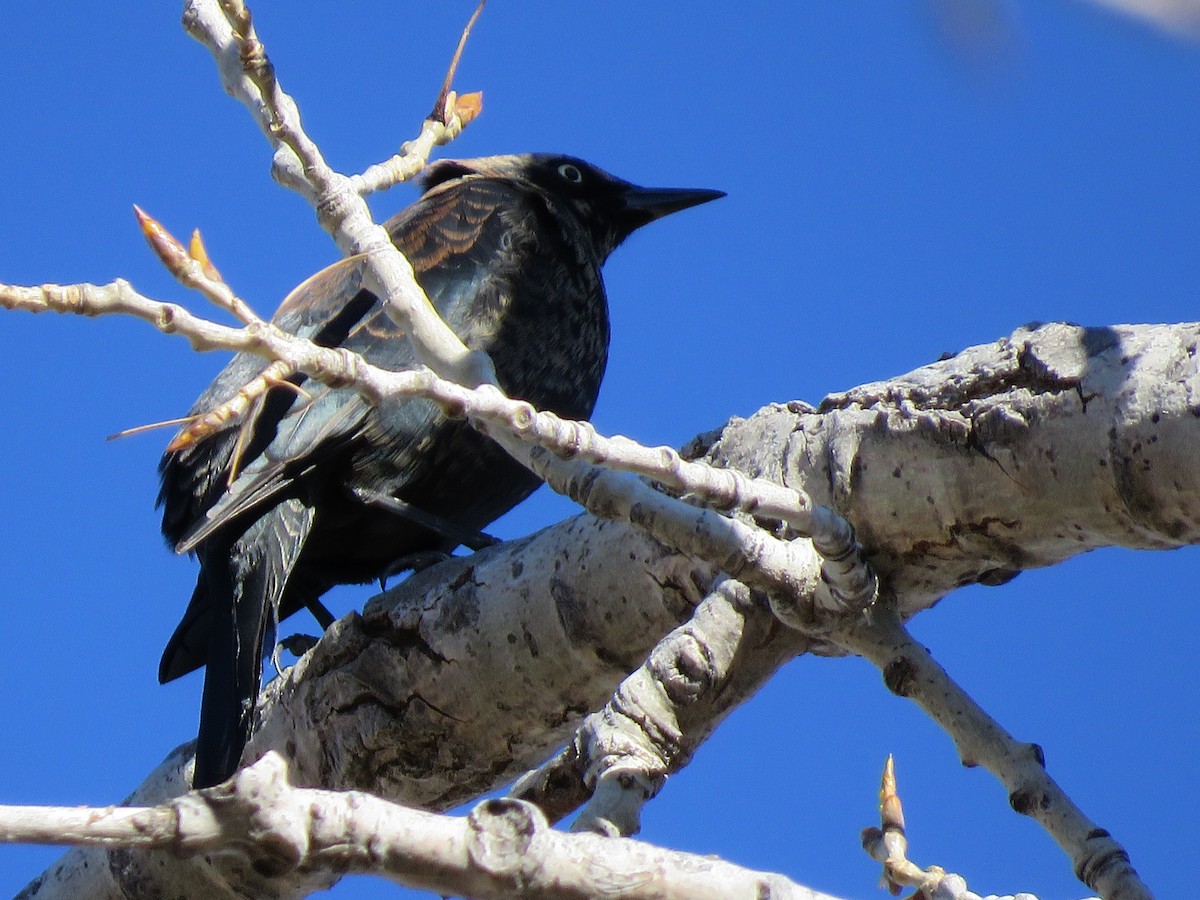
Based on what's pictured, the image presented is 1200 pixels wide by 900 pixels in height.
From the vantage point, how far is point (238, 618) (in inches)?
135

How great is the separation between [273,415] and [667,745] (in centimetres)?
171

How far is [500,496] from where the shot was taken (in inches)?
163

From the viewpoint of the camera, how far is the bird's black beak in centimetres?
515

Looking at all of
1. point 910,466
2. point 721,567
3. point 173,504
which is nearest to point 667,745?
point 721,567

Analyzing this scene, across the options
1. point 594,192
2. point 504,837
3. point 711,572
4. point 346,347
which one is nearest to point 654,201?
point 594,192

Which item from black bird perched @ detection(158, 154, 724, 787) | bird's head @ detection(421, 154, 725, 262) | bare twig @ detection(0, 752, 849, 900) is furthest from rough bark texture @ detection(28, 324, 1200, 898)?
bird's head @ detection(421, 154, 725, 262)

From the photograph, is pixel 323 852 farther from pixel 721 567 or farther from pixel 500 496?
pixel 500 496

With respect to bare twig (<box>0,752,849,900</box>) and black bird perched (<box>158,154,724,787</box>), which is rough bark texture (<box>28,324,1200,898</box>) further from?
bare twig (<box>0,752,849,900</box>)

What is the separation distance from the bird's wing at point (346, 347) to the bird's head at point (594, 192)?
0.57m

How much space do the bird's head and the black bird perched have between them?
0.35 m

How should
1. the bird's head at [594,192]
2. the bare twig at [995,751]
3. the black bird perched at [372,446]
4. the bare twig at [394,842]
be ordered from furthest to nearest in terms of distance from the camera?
the bird's head at [594,192] → the black bird perched at [372,446] → the bare twig at [995,751] → the bare twig at [394,842]

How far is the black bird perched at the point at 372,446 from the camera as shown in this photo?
3477 millimetres

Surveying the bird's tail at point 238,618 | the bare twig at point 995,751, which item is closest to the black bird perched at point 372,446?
the bird's tail at point 238,618

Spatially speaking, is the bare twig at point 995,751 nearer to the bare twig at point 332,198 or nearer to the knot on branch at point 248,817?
the bare twig at point 332,198
